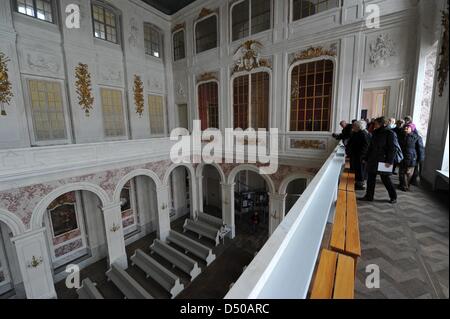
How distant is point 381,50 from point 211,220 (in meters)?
10.4

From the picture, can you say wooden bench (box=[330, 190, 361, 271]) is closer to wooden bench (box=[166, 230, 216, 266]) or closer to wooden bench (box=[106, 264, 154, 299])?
wooden bench (box=[106, 264, 154, 299])

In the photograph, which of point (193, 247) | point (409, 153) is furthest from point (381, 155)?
point (193, 247)

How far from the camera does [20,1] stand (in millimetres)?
7176

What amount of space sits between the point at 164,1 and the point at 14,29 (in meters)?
7.00

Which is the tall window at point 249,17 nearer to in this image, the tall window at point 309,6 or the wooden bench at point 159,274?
the tall window at point 309,6

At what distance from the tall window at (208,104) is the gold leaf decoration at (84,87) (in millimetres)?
5277

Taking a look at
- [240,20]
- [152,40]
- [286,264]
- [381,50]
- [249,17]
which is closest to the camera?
[286,264]

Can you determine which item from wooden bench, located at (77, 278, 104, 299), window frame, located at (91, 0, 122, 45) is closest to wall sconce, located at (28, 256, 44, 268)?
wooden bench, located at (77, 278, 104, 299)

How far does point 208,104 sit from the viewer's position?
11172 millimetres

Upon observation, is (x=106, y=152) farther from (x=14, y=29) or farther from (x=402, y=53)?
(x=402, y=53)

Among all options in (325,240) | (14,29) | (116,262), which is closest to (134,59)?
(14,29)

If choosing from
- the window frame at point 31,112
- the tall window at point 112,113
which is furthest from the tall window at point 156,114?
the window frame at point 31,112

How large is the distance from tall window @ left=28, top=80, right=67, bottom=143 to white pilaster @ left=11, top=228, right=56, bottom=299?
3621mm

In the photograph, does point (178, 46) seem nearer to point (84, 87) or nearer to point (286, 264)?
point (84, 87)
